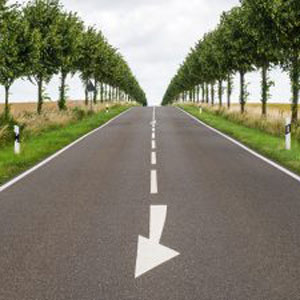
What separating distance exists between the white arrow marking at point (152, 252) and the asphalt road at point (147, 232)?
79 mm

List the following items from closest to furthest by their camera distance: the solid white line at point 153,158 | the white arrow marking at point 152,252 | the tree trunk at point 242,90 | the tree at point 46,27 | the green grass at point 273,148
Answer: the white arrow marking at point 152,252
the green grass at point 273,148
the solid white line at point 153,158
the tree at point 46,27
the tree trunk at point 242,90

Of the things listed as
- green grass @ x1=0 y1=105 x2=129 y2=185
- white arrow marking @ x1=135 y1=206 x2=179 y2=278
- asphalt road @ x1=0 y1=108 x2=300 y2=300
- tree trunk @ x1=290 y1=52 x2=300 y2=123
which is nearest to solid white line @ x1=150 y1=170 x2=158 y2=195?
asphalt road @ x1=0 y1=108 x2=300 y2=300

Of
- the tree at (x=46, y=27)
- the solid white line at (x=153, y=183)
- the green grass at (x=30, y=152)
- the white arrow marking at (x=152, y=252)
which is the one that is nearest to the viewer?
the white arrow marking at (x=152, y=252)

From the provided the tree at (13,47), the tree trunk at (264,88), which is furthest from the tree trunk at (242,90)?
the tree at (13,47)

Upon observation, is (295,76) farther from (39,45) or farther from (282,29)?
(39,45)

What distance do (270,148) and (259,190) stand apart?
21.5 feet

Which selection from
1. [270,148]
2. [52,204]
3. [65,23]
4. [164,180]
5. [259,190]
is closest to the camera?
[52,204]

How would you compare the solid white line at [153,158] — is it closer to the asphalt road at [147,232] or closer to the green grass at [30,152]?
the asphalt road at [147,232]

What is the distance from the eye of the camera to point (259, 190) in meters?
9.02

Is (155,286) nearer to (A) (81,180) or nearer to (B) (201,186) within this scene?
(B) (201,186)

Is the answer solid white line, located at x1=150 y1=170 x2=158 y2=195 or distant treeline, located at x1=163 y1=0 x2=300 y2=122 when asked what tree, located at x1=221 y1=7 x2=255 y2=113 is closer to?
distant treeline, located at x1=163 y1=0 x2=300 y2=122

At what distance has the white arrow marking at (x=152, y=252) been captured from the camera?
4896 mm

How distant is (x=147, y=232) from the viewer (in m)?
6.15

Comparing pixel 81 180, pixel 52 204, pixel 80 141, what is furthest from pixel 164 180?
pixel 80 141
